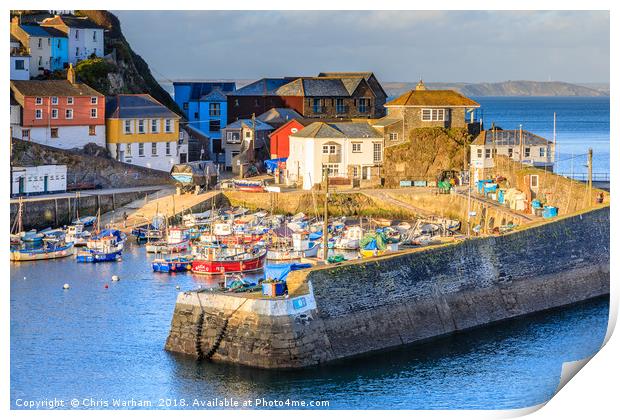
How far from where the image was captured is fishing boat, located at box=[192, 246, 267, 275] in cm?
3650

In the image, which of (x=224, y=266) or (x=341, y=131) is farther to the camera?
(x=341, y=131)

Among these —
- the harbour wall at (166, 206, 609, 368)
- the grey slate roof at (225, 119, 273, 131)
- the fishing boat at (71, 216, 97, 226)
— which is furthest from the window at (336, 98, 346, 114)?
the harbour wall at (166, 206, 609, 368)

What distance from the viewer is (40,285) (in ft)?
115

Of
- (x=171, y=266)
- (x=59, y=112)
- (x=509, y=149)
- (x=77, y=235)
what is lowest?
(x=171, y=266)

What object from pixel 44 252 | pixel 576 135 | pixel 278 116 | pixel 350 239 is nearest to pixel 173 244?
pixel 44 252

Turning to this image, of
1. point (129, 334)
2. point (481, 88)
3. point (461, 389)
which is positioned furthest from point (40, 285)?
point (481, 88)

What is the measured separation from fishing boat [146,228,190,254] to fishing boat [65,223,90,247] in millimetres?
1847

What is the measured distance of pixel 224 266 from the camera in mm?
36594

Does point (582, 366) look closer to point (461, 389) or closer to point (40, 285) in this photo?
point (461, 389)

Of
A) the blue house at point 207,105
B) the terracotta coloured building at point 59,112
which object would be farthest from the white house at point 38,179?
the blue house at point 207,105

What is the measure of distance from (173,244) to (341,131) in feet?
33.3

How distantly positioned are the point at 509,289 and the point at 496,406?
255 inches

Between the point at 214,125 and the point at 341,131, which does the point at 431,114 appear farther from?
the point at 214,125

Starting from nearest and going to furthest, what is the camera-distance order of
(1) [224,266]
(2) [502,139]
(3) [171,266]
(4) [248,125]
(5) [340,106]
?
(1) [224,266] → (3) [171,266] → (2) [502,139] → (4) [248,125] → (5) [340,106]
